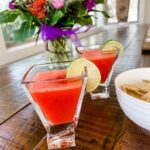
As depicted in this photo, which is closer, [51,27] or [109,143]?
[109,143]

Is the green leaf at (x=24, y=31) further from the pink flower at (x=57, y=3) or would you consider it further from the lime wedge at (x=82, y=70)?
the lime wedge at (x=82, y=70)

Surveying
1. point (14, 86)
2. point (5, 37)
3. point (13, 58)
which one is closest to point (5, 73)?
point (14, 86)

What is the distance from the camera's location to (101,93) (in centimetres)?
59

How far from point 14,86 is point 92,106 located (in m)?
0.35

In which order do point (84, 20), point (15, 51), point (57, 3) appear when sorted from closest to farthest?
point (57, 3) → point (84, 20) → point (15, 51)

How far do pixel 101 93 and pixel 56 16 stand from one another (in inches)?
10.2

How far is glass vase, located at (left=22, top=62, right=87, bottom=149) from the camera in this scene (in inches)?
15.2

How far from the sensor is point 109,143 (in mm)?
394

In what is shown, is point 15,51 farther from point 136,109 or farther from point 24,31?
point 136,109

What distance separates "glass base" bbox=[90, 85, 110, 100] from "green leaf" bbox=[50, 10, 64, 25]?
0.24 metres

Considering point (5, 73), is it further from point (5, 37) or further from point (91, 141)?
point (91, 141)

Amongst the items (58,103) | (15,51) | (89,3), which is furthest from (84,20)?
(15,51)

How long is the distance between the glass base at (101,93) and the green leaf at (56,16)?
24 centimetres

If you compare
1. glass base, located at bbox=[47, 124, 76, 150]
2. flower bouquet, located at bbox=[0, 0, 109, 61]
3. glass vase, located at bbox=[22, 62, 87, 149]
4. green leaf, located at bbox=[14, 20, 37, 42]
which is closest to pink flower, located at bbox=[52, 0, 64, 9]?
flower bouquet, located at bbox=[0, 0, 109, 61]
